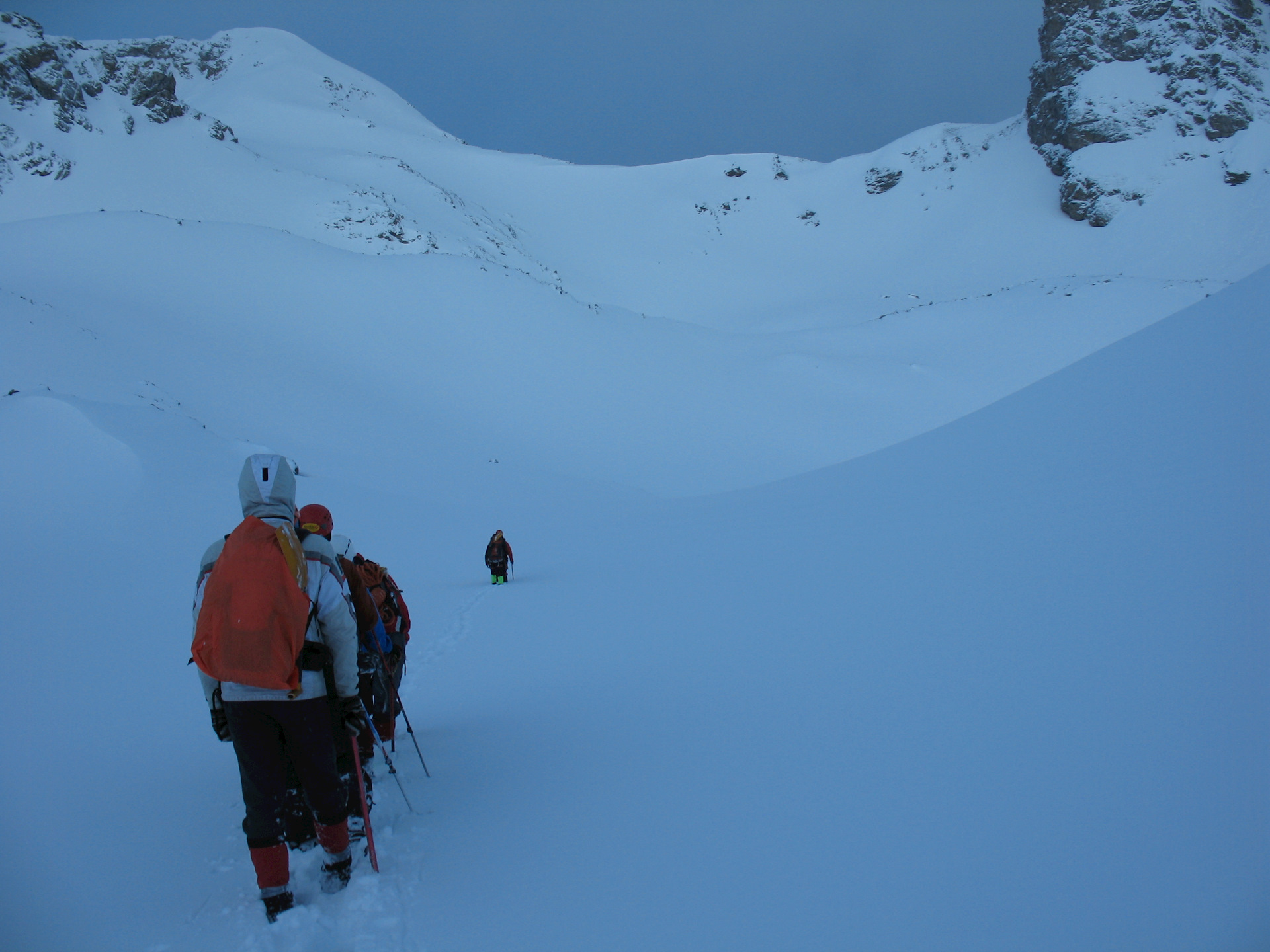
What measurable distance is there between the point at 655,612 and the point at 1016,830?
12.3 feet

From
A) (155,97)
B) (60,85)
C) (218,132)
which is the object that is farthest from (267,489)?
(155,97)

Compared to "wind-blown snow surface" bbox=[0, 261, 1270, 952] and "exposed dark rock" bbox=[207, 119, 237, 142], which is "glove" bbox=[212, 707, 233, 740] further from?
"exposed dark rock" bbox=[207, 119, 237, 142]

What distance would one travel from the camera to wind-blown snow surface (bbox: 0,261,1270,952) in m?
2.10

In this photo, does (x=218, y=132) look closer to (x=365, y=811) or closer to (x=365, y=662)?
(x=365, y=662)

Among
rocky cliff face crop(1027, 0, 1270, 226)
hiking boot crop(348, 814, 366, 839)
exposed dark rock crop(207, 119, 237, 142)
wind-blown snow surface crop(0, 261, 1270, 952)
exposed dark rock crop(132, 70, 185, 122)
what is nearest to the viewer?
wind-blown snow surface crop(0, 261, 1270, 952)

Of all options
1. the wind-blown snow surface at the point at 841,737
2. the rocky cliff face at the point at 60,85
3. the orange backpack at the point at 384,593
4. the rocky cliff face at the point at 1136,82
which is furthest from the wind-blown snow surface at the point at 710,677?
the rocky cliff face at the point at 1136,82

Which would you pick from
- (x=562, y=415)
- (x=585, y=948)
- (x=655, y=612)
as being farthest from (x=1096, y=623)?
(x=562, y=415)

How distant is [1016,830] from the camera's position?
7.20 ft

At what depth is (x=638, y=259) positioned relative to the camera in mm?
53625

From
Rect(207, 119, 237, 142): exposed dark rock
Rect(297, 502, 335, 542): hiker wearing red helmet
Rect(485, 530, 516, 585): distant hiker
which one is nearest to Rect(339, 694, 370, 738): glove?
Rect(297, 502, 335, 542): hiker wearing red helmet

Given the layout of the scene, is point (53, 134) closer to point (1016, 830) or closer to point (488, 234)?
point (488, 234)

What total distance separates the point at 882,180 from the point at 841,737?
6626 cm

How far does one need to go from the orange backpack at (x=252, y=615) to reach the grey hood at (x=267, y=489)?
93 mm

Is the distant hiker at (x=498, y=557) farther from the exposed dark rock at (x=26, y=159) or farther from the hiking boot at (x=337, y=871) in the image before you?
the exposed dark rock at (x=26, y=159)
